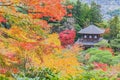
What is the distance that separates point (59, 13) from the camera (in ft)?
22.0

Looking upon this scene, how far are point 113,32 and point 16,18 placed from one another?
18.2 metres

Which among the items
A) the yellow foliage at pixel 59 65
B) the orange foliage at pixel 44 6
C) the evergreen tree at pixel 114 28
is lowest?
the evergreen tree at pixel 114 28

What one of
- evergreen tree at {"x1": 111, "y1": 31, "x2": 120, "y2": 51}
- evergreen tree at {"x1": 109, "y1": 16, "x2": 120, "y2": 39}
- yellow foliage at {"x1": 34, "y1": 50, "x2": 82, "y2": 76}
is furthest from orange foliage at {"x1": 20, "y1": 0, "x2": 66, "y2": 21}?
evergreen tree at {"x1": 109, "y1": 16, "x2": 120, "y2": 39}

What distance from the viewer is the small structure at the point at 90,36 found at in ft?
82.0

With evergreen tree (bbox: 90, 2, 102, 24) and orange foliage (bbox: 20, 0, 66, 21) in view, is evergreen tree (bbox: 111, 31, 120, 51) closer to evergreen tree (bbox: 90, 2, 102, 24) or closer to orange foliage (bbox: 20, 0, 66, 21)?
evergreen tree (bbox: 90, 2, 102, 24)

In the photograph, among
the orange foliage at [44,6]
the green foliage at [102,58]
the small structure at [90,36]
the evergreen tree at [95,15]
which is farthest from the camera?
the evergreen tree at [95,15]

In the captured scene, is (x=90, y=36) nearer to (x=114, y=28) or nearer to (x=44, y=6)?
(x=114, y=28)

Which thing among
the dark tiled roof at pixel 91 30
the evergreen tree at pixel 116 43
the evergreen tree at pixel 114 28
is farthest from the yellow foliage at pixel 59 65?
the dark tiled roof at pixel 91 30

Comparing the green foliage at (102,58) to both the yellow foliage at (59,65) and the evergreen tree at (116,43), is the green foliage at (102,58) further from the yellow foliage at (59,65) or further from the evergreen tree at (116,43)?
the yellow foliage at (59,65)

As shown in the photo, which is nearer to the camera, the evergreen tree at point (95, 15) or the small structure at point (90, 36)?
the small structure at point (90, 36)

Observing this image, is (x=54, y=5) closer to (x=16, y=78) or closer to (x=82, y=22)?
(x=16, y=78)

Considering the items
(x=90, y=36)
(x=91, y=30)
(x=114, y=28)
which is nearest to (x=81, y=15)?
(x=91, y=30)

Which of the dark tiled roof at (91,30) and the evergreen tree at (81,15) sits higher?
the evergreen tree at (81,15)

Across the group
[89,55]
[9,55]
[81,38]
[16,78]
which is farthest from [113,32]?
[16,78]
